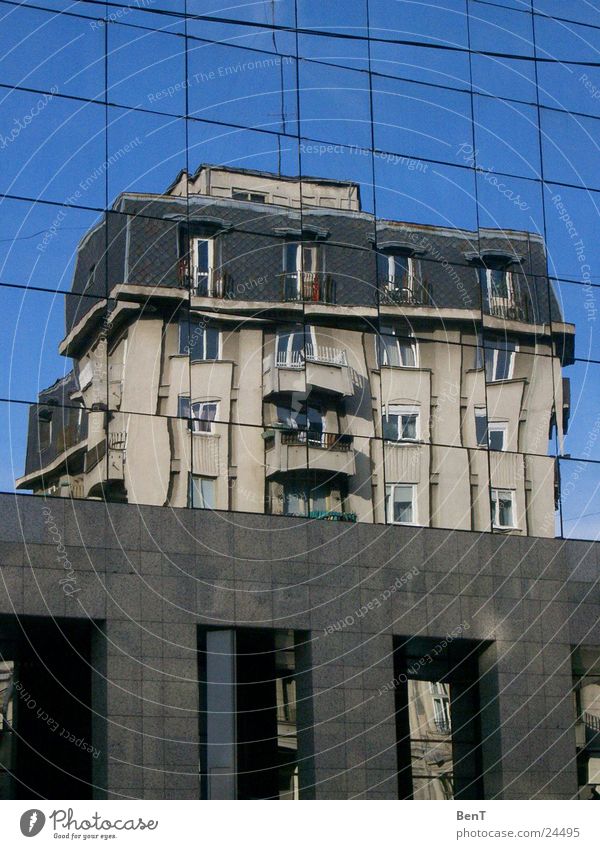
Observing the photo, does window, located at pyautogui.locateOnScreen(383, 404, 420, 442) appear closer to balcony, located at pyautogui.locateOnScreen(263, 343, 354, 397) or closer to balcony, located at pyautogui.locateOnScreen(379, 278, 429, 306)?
balcony, located at pyautogui.locateOnScreen(263, 343, 354, 397)

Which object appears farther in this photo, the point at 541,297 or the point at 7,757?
the point at 541,297

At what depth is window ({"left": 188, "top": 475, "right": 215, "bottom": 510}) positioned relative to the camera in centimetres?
2739

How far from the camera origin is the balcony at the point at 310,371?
28453 millimetres

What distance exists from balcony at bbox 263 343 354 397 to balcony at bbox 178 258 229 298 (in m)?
1.46

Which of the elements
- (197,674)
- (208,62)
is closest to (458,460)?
(197,674)

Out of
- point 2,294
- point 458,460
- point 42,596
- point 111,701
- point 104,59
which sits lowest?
point 111,701

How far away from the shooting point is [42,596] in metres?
25.9

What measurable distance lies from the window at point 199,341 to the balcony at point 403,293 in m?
3.45

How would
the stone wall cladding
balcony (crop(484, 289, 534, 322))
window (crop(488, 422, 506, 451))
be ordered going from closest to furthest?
the stone wall cladding < window (crop(488, 422, 506, 451)) < balcony (crop(484, 289, 534, 322))

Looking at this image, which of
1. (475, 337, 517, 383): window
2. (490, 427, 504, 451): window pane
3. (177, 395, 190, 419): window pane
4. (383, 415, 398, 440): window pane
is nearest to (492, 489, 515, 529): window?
(490, 427, 504, 451): window pane

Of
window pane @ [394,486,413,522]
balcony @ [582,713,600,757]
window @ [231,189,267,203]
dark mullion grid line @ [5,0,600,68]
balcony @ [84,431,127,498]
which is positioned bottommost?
balcony @ [582,713,600,757]
